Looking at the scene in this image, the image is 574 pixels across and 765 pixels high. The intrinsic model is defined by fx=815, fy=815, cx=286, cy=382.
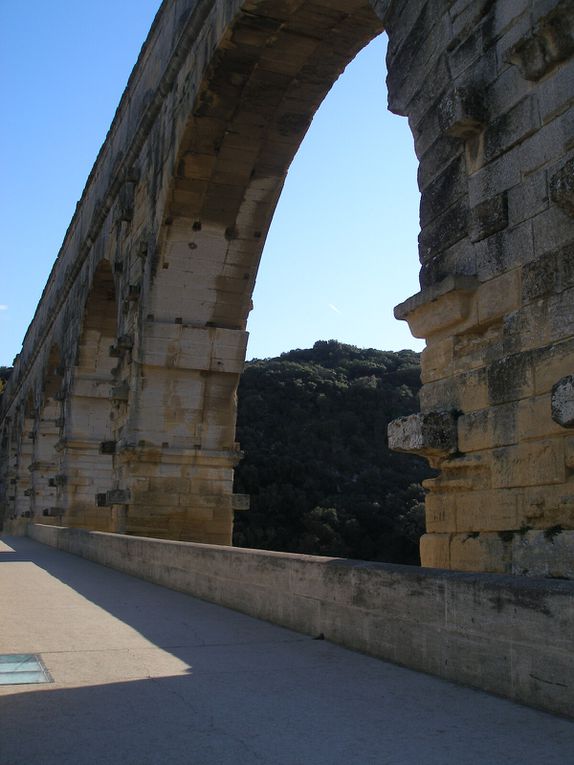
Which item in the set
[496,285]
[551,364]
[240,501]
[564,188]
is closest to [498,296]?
[496,285]

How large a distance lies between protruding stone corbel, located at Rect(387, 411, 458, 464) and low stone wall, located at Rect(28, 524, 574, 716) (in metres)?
0.75

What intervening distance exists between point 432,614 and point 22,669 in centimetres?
171

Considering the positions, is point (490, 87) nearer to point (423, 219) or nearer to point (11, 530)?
point (423, 219)

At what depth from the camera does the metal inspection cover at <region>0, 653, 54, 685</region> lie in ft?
10.4

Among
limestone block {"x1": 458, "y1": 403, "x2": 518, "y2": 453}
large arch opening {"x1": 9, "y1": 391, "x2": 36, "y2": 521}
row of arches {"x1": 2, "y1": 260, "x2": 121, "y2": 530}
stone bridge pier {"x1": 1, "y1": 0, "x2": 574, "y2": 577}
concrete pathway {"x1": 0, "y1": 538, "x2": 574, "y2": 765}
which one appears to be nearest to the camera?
concrete pathway {"x1": 0, "y1": 538, "x2": 574, "y2": 765}

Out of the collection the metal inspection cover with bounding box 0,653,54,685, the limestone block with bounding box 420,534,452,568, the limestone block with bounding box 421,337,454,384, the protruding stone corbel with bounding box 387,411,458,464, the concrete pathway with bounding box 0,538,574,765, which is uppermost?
the limestone block with bounding box 421,337,454,384

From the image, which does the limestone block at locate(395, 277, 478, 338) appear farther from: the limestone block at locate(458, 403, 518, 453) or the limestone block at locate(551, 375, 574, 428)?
the limestone block at locate(551, 375, 574, 428)

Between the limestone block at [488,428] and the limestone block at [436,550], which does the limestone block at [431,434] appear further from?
the limestone block at [436,550]

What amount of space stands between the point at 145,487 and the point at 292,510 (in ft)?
70.8

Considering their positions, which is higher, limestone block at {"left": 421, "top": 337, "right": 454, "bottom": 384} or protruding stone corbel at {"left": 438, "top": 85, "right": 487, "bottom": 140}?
protruding stone corbel at {"left": 438, "top": 85, "right": 487, "bottom": 140}

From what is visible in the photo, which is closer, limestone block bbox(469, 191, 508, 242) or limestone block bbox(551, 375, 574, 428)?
limestone block bbox(551, 375, 574, 428)

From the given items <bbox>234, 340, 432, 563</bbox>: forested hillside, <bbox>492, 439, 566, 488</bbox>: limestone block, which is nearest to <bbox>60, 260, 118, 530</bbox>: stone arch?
<bbox>492, 439, 566, 488</bbox>: limestone block

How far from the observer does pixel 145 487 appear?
981 centimetres

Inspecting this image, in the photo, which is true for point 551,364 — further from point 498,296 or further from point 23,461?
point 23,461
